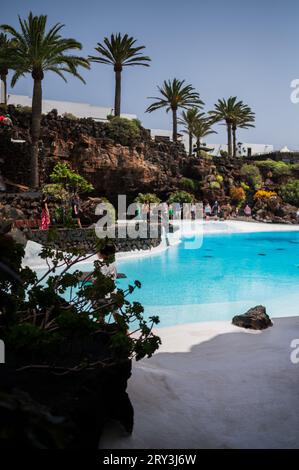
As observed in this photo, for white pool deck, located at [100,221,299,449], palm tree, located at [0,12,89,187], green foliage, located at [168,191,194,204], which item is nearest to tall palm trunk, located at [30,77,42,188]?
palm tree, located at [0,12,89,187]

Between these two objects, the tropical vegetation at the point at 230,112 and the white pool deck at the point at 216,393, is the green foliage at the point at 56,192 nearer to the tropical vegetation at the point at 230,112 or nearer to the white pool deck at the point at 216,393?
the white pool deck at the point at 216,393

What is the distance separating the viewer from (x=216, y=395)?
4391 millimetres

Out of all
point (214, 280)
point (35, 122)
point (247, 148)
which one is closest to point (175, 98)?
point (35, 122)

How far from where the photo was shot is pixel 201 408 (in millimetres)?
4027

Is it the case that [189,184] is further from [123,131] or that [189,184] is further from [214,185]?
[123,131]

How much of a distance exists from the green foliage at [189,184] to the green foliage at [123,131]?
5.68m

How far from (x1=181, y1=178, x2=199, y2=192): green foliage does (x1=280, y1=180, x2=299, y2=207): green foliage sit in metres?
9.25

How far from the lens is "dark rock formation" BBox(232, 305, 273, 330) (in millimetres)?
7215

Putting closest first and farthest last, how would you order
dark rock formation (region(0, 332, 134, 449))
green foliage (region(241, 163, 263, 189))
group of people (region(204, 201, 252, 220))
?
dark rock formation (region(0, 332, 134, 449)), group of people (region(204, 201, 252, 220)), green foliage (region(241, 163, 263, 189))

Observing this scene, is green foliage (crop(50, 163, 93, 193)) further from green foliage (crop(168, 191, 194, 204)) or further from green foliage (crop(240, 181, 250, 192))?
green foliage (crop(240, 181, 250, 192))

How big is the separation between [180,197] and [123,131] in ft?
22.1

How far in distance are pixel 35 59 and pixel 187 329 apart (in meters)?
18.8

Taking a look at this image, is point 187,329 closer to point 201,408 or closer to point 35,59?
point 201,408

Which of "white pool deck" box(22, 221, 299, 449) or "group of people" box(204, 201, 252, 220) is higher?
"group of people" box(204, 201, 252, 220)
